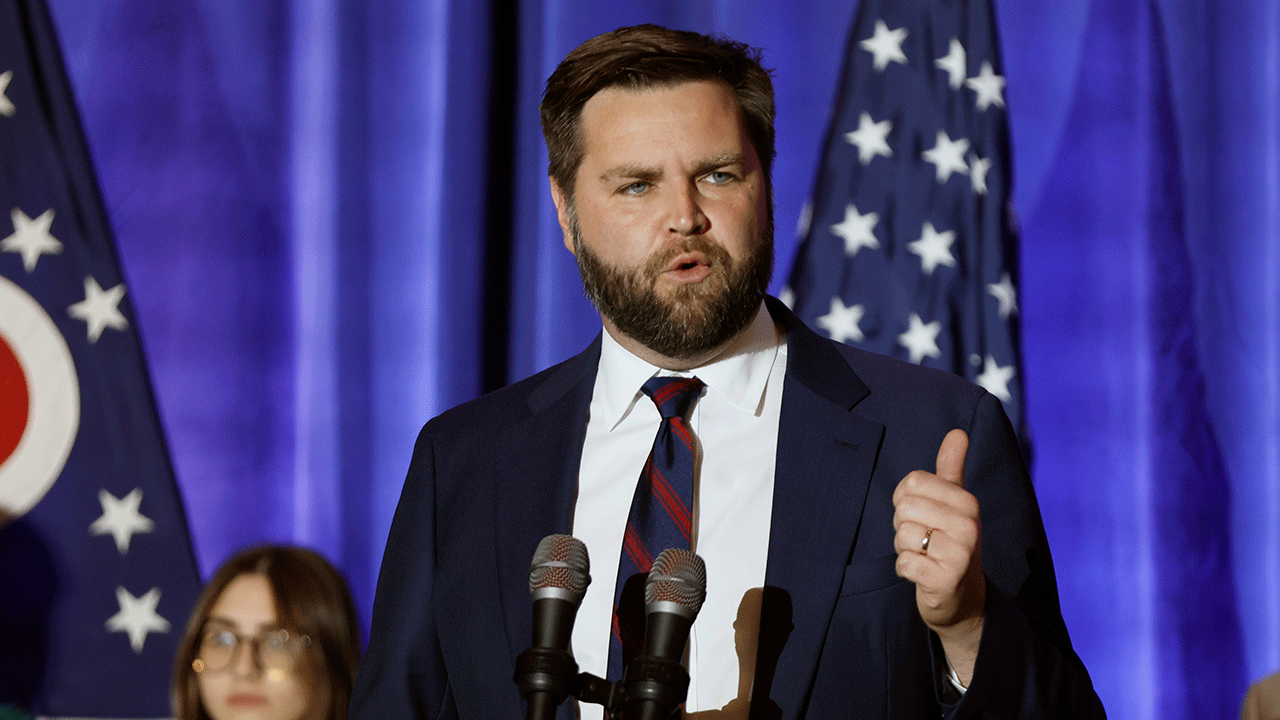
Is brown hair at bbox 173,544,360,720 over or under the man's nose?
under

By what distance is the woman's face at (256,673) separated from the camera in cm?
223

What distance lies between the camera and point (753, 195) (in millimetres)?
1459

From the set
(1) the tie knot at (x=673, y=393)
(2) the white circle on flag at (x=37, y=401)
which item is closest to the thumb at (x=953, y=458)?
(1) the tie knot at (x=673, y=393)

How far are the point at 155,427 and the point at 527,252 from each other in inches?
40.2

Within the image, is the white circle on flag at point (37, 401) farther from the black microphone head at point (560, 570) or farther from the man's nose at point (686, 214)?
the black microphone head at point (560, 570)

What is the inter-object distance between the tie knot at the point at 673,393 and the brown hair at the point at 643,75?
1.03ft

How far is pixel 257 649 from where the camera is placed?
2285mm

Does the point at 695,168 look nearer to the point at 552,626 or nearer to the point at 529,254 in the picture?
the point at 552,626

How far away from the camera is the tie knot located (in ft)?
4.78

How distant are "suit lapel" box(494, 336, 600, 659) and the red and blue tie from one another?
0.12m

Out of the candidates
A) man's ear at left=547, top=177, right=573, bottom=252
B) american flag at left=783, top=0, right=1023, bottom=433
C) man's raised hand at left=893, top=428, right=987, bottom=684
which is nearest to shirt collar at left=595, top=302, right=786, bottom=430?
man's ear at left=547, top=177, right=573, bottom=252

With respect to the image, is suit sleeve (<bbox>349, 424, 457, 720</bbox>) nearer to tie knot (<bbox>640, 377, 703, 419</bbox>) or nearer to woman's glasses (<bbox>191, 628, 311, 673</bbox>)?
tie knot (<bbox>640, 377, 703, 419</bbox>)

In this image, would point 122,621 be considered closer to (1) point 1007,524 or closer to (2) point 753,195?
(2) point 753,195

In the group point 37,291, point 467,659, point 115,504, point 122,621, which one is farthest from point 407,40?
point 467,659
